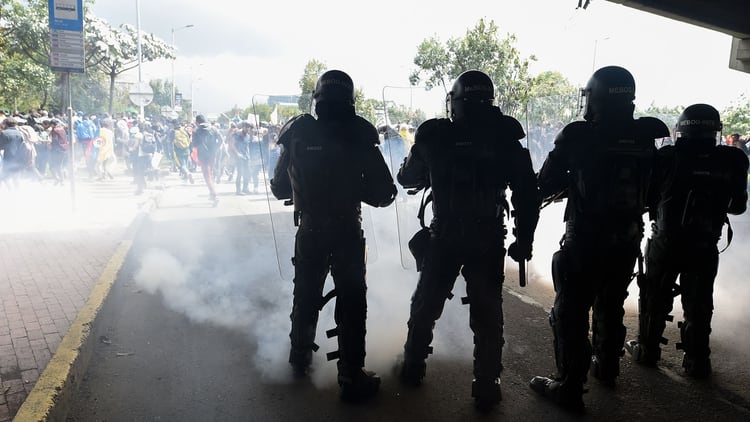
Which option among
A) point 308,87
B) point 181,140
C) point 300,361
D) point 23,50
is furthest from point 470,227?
point 23,50

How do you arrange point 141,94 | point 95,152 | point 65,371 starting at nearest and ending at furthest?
point 65,371, point 141,94, point 95,152

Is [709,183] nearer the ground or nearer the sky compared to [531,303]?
nearer the sky

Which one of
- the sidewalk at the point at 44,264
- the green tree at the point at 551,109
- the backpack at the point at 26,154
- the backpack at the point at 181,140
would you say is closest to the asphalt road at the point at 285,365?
the sidewalk at the point at 44,264

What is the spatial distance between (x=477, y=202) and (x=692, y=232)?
158cm

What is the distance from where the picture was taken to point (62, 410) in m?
3.16

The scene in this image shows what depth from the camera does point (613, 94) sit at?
3.03 meters

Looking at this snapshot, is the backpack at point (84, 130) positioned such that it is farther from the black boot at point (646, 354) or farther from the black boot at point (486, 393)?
the black boot at point (646, 354)

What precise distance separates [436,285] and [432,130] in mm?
905

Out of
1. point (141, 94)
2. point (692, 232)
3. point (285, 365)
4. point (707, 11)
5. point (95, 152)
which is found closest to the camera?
point (692, 232)

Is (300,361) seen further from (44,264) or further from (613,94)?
(44,264)

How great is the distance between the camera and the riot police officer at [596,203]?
299 centimetres

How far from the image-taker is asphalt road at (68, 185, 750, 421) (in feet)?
10.4

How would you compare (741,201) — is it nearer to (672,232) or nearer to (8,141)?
(672,232)

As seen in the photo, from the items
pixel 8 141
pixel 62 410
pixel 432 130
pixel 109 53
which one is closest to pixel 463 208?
pixel 432 130
